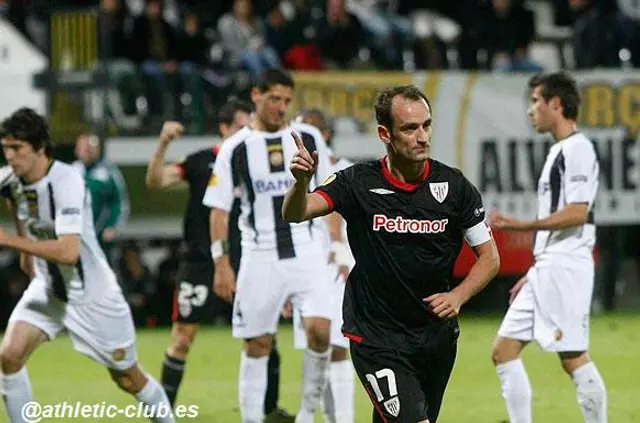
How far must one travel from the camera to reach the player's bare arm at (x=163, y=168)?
9.72m

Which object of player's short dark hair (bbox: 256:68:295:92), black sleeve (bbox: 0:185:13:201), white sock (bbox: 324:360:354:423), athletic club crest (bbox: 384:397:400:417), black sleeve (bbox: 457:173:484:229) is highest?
player's short dark hair (bbox: 256:68:295:92)

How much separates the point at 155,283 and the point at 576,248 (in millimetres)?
8652

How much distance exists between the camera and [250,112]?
1063 centimetres

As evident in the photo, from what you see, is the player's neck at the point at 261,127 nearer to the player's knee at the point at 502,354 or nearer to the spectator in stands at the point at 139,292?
the player's knee at the point at 502,354

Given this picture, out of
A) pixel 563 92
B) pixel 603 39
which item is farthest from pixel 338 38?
pixel 563 92

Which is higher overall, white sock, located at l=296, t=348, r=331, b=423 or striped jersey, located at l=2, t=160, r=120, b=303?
striped jersey, located at l=2, t=160, r=120, b=303

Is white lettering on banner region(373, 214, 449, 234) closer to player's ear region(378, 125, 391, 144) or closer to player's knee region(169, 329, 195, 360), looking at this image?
player's ear region(378, 125, 391, 144)

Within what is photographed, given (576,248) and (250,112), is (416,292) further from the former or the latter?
(250,112)

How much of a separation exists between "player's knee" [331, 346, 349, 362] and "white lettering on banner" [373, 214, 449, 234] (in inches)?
109

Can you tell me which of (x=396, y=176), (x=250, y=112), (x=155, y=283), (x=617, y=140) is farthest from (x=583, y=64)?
(x=396, y=176)

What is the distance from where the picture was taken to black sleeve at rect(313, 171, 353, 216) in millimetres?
6781

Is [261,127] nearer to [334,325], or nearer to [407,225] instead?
[334,325]

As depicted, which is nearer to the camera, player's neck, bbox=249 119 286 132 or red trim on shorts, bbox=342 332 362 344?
red trim on shorts, bbox=342 332 362 344

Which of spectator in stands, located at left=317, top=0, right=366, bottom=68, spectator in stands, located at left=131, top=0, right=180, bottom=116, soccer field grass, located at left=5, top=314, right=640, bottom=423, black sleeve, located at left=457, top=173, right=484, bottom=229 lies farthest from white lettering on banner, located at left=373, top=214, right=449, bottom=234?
spectator in stands, located at left=317, top=0, right=366, bottom=68
